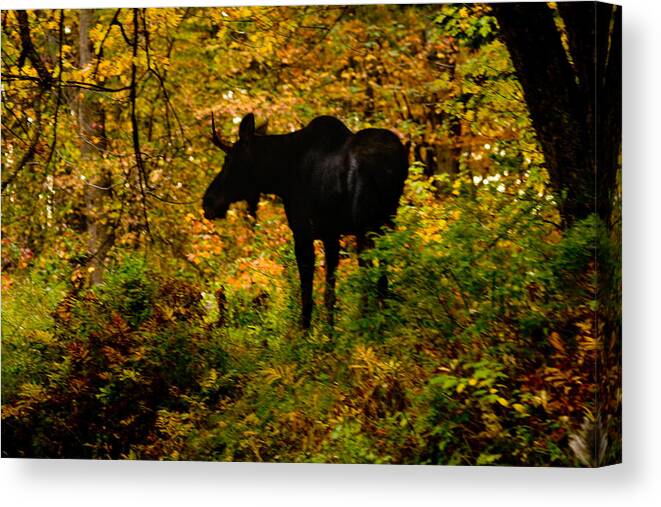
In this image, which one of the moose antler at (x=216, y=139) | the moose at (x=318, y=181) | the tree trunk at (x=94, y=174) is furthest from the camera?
the tree trunk at (x=94, y=174)

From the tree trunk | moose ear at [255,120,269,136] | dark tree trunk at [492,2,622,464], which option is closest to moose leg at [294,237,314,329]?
moose ear at [255,120,269,136]

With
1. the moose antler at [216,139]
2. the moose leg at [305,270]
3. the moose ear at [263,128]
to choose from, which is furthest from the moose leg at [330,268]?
the moose antler at [216,139]

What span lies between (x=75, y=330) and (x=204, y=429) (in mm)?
1249

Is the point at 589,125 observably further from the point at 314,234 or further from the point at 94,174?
the point at 94,174

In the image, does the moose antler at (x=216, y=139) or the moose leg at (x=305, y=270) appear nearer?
the moose leg at (x=305, y=270)

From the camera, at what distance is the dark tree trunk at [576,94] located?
10414mm

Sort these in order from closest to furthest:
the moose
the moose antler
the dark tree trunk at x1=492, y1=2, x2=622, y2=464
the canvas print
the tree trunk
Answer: the dark tree trunk at x1=492, y1=2, x2=622, y2=464, the canvas print, the moose, the moose antler, the tree trunk

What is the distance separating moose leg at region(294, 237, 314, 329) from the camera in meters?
11.1

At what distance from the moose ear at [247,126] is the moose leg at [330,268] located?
3.11 ft

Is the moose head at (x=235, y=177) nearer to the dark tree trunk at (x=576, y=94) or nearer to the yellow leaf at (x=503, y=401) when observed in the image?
the dark tree trunk at (x=576, y=94)

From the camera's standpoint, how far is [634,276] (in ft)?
34.8

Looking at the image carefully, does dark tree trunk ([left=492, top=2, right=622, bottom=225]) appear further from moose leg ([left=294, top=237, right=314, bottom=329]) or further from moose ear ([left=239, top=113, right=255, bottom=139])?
moose ear ([left=239, top=113, right=255, bottom=139])

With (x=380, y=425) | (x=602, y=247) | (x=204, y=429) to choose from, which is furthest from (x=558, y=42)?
(x=204, y=429)

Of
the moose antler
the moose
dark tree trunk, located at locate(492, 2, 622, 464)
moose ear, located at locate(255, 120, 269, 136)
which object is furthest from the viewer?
the moose antler
